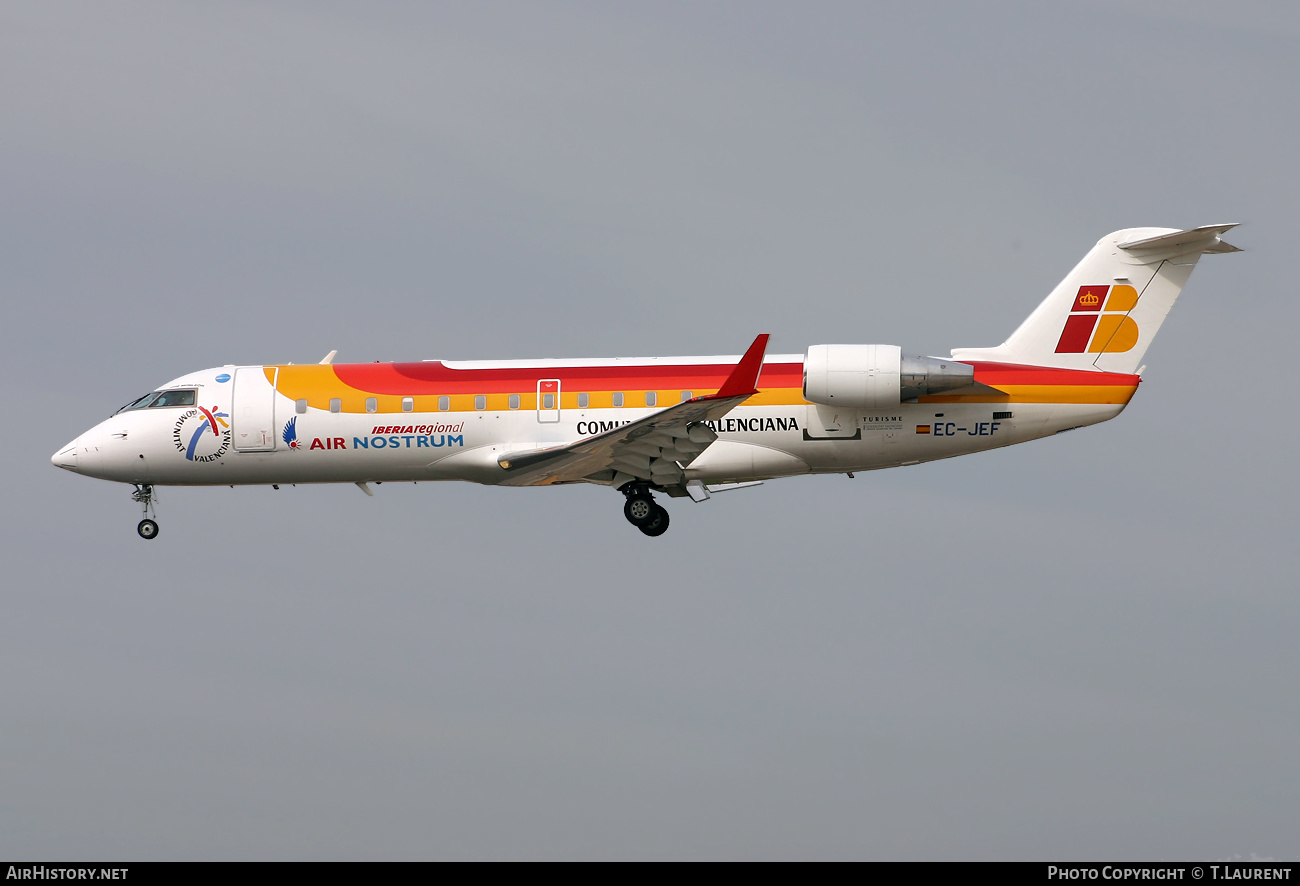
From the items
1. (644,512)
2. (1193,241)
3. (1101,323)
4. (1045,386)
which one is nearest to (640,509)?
(644,512)

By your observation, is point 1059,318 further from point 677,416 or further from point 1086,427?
point 677,416

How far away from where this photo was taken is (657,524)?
3066cm

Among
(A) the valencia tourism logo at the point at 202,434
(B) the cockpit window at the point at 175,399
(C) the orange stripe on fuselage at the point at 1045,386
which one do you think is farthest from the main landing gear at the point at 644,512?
(B) the cockpit window at the point at 175,399

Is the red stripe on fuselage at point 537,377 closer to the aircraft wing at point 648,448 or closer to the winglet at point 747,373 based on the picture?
the aircraft wing at point 648,448

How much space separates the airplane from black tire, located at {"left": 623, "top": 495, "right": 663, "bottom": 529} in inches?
1.0

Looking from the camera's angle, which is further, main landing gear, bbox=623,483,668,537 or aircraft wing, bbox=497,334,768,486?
main landing gear, bbox=623,483,668,537

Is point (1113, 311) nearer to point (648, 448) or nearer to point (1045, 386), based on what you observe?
point (1045, 386)

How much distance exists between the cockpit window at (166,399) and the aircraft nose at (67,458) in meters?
1.39

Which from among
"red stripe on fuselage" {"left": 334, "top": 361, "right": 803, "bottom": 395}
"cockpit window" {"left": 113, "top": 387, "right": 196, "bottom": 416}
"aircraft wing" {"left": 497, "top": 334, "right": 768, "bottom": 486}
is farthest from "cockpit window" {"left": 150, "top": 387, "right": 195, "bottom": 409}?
"aircraft wing" {"left": 497, "top": 334, "right": 768, "bottom": 486}

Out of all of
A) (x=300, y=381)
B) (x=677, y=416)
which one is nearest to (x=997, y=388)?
(x=677, y=416)

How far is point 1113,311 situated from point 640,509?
10.4 metres

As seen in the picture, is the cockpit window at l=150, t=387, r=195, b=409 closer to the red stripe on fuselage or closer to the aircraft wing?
the red stripe on fuselage

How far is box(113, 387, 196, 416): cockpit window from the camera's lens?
106 feet

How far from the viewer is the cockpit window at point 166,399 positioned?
106 ft
